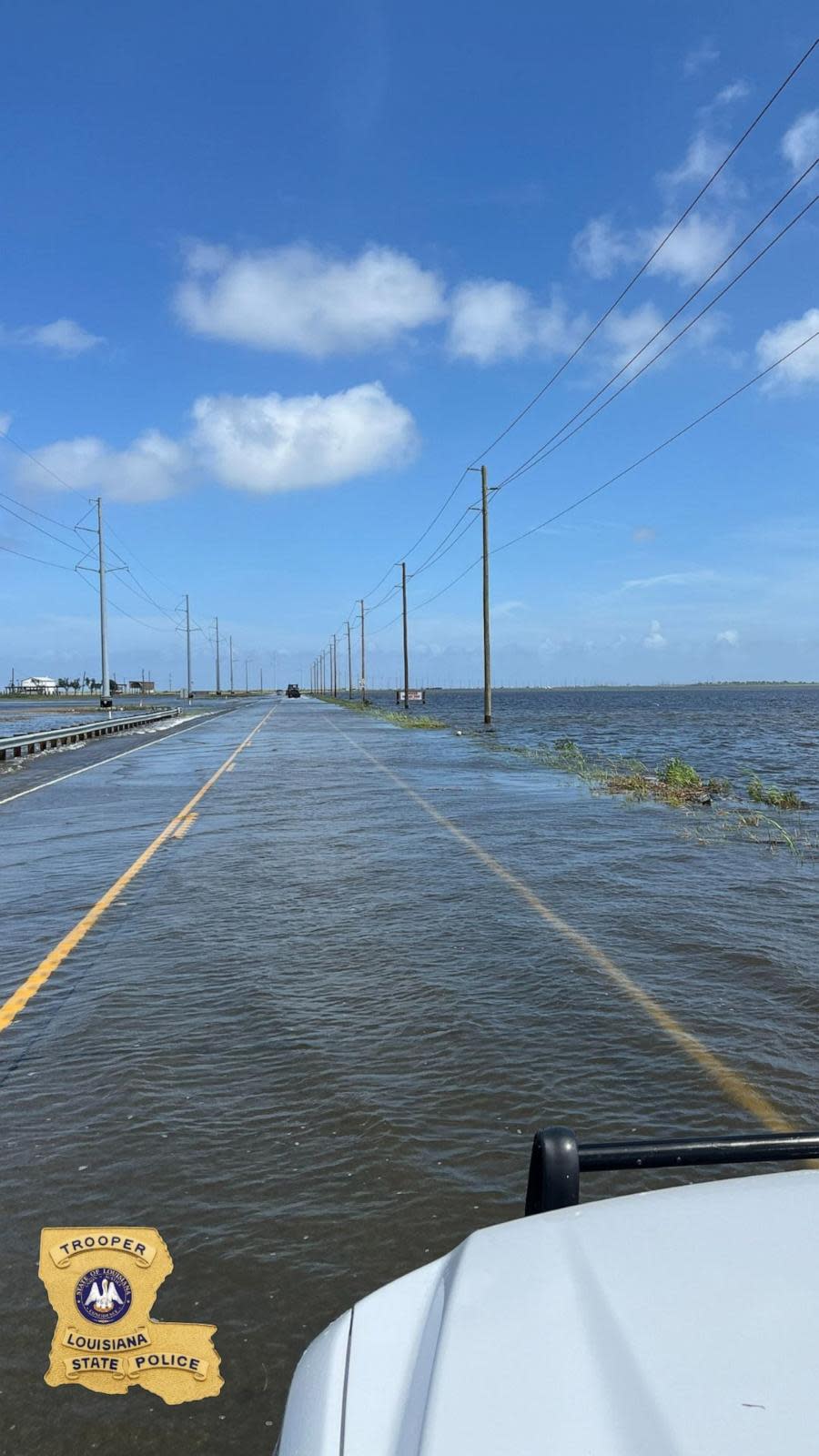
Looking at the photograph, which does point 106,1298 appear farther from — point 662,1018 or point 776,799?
point 776,799

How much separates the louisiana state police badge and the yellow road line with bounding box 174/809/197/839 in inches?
441

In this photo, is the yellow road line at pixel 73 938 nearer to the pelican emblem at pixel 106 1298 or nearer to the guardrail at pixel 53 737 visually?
the pelican emblem at pixel 106 1298

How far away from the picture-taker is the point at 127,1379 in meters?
3.03

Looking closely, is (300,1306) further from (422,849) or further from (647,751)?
(647,751)

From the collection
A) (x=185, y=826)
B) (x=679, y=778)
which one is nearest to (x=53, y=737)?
(x=679, y=778)

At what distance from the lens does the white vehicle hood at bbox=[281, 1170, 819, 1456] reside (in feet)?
5.20

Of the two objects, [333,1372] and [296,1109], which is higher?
[333,1372]

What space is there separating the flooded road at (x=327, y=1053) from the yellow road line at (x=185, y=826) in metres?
1.11

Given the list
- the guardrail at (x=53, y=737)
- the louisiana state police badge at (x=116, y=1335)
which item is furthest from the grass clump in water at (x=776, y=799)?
the guardrail at (x=53, y=737)

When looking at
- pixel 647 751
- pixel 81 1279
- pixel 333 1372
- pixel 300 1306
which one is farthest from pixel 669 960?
pixel 647 751

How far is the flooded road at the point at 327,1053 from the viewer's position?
3439mm

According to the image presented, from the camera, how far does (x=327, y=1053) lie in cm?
572

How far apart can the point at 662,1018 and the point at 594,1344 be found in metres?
4.79

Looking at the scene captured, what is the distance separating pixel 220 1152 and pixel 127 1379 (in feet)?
4.68
